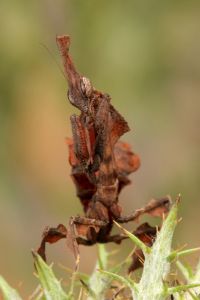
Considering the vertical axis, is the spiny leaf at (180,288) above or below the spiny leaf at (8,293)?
below

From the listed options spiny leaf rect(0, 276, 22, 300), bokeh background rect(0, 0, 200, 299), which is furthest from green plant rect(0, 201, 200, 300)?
bokeh background rect(0, 0, 200, 299)

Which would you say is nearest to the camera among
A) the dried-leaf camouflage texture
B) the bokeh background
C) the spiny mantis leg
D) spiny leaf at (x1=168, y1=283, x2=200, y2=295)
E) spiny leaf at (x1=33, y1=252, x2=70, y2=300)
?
spiny leaf at (x1=168, y1=283, x2=200, y2=295)

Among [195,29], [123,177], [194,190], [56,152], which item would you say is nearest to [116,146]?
[123,177]

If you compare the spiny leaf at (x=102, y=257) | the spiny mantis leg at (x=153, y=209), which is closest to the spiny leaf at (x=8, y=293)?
the spiny leaf at (x=102, y=257)

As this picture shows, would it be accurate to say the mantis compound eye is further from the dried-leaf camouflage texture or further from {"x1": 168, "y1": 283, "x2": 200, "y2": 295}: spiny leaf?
{"x1": 168, "y1": 283, "x2": 200, "y2": 295}: spiny leaf

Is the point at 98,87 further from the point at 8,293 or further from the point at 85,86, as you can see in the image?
the point at 8,293

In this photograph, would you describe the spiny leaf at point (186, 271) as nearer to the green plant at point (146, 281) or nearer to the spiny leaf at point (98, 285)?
the green plant at point (146, 281)
